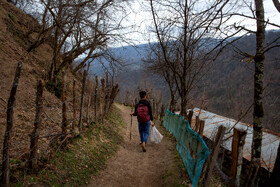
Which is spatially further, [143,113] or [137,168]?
[143,113]

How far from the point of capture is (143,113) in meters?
5.55

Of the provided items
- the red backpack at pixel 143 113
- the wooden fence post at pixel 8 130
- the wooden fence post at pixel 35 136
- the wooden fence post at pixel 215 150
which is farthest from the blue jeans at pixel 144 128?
the wooden fence post at pixel 8 130

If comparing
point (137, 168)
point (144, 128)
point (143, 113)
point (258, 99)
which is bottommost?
point (137, 168)

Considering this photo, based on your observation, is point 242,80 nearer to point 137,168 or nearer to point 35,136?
point 137,168

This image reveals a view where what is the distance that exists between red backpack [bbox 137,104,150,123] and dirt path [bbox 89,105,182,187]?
1147 millimetres

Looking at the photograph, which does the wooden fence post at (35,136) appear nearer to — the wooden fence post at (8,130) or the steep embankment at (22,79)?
the steep embankment at (22,79)

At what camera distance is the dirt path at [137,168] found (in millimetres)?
4035

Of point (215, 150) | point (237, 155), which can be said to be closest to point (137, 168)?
point (215, 150)

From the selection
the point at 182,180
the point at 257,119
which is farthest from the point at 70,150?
the point at 257,119

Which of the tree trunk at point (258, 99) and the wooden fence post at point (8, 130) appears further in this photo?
the tree trunk at point (258, 99)

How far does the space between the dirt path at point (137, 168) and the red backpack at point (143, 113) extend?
45.1 inches

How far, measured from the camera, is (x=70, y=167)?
3.54 m

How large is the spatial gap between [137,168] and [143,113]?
1573 millimetres

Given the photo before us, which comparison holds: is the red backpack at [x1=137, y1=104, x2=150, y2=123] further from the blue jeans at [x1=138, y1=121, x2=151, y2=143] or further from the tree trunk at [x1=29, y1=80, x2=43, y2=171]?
the tree trunk at [x1=29, y1=80, x2=43, y2=171]
